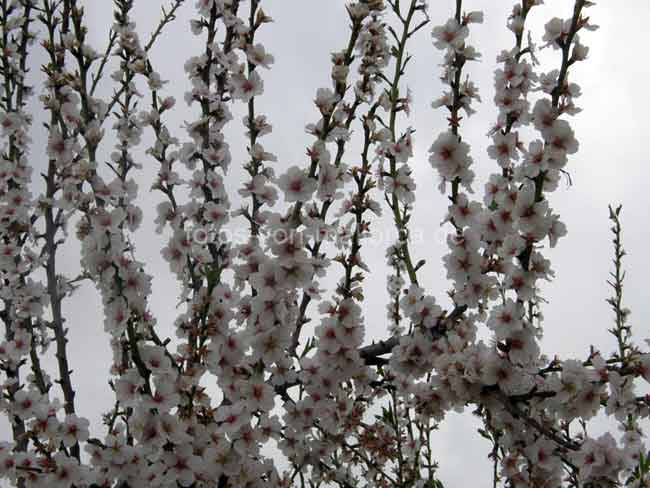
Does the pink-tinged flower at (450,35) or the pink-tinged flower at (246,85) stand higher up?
the pink-tinged flower at (246,85)

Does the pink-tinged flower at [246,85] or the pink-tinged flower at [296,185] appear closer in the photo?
the pink-tinged flower at [296,185]

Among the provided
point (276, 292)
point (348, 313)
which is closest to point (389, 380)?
point (348, 313)

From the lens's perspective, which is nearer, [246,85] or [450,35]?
[450,35]

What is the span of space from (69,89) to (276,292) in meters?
2.12

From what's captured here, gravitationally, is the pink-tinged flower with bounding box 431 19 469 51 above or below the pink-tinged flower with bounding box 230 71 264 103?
below

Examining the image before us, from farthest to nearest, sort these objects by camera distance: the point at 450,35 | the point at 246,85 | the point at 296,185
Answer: the point at 246,85, the point at 450,35, the point at 296,185

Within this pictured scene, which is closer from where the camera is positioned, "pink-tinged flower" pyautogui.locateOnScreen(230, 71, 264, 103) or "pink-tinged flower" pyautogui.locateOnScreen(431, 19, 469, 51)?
"pink-tinged flower" pyautogui.locateOnScreen(431, 19, 469, 51)

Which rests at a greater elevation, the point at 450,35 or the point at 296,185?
the point at 450,35

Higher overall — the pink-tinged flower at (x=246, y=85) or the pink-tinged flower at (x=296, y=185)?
the pink-tinged flower at (x=246, y=85)

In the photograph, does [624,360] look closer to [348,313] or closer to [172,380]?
[348,313]

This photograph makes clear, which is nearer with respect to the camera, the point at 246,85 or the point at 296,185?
the point at 296,185

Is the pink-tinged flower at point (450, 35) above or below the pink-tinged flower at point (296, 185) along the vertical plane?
above

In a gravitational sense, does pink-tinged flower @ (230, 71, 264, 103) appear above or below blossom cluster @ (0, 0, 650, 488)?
above

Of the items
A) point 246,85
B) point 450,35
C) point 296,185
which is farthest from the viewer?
point 246,85
